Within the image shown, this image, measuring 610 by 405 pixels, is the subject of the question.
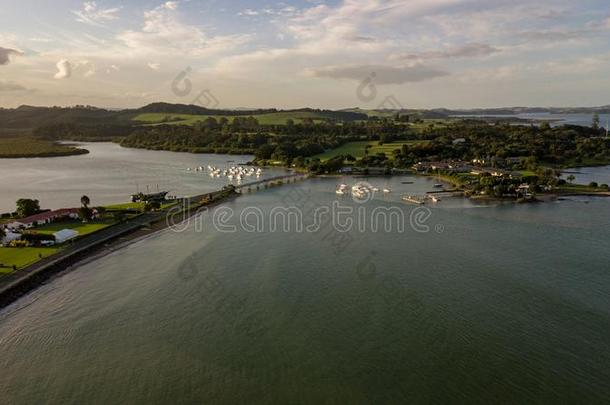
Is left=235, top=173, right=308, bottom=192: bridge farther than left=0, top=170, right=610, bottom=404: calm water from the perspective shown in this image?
Yes

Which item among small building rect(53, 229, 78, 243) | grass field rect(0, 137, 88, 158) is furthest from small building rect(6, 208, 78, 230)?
grass field rect(0, 137, 88, 158)

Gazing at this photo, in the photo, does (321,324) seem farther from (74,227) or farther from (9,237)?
(74,227)

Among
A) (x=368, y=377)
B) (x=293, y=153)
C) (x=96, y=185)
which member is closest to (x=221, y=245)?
(x=368, y=377)

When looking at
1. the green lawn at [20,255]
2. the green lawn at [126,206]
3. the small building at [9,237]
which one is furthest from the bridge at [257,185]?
the green lawn at [20,255]

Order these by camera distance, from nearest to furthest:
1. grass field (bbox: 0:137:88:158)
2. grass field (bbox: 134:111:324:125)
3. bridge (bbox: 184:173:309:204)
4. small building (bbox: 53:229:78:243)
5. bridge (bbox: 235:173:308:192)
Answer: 1. small building (bbox: 53:229:78:243)
2. bridge (bbox: 184:173:309:204)
3. bridge (bbox: 235:173:308:192)
4. grass field (bbox: 0:137:88:158)
5. grass field (bbox: 134:111:324:125)

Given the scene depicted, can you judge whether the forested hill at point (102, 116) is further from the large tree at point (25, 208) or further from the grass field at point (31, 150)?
the large tree at point (25, 208)

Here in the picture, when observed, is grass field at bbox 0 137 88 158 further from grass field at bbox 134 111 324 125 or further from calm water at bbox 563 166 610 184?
calm water at bbox 563 166 610 184
